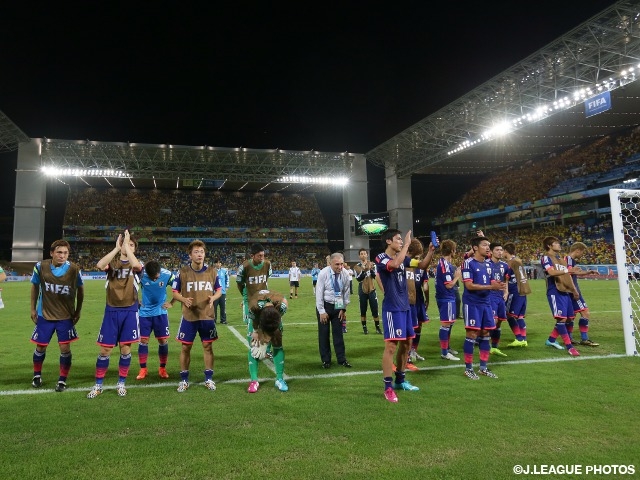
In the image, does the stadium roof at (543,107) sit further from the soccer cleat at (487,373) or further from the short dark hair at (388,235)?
the short dark hair at (388,235)

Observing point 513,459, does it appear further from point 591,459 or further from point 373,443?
point 373,443

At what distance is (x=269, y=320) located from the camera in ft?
17.5

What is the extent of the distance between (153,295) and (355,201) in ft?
131

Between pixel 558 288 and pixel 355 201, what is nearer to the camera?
pixel 558 288

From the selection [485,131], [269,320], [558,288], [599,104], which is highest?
[485,131]

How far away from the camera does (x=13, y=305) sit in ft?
57.5

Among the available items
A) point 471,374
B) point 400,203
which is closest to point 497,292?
point 471,374

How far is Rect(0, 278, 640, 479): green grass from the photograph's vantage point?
3350 millimetres

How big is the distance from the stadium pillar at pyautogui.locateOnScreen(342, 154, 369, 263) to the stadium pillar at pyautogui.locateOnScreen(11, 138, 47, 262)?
3000cm

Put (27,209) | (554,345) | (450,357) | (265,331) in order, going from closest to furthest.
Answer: (265,331), (450,357), (554,345), (27,209)

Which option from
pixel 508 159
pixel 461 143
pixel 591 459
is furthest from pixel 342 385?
pixel 508 159

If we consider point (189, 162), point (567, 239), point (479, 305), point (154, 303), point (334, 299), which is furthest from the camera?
point (189, 162)

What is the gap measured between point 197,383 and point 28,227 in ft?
133

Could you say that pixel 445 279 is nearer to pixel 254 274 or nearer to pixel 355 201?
pixel 254 274
